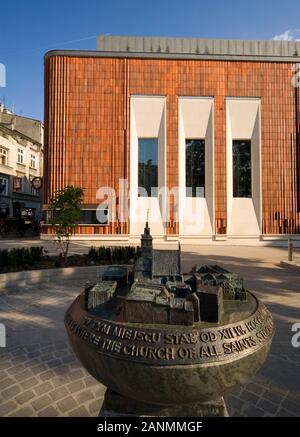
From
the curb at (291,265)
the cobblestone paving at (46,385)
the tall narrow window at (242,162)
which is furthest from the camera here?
the tall narrow window at (242,162)

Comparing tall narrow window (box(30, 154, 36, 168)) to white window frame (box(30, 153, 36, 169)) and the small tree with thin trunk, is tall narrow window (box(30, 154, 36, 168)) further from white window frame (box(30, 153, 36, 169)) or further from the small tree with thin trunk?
the small tree with thin trunk

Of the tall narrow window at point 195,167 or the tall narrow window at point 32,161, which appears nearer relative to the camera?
the tall narrow window at point 195,167

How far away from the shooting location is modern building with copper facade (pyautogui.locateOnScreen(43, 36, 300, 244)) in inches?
854

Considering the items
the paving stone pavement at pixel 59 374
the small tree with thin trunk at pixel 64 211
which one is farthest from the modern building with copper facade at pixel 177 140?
the paving stone pavement at pixel 59 374

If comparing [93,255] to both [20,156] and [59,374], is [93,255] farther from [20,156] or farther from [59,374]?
[20,156]

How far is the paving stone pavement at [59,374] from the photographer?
3.03m

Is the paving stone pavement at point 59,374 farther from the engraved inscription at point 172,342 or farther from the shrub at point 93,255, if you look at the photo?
the shrub at point 93,255

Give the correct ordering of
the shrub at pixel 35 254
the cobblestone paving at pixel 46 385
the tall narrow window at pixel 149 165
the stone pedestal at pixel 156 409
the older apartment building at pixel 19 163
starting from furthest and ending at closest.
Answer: the older apartment building at pixel 19 163, the tall narrow window at pixel 149 165, the shrub at pixel 35 254, the cobblestone paving at pixel 46 385, the stone pedestal at pixel 156 409

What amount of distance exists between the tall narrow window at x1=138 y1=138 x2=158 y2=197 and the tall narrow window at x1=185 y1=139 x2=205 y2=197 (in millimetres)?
2694

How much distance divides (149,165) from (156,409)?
68.9 feet

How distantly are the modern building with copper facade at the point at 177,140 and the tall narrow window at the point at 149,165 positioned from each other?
0.09m

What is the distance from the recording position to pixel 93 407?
3.04 m

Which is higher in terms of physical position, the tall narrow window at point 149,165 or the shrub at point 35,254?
the tall narrow window at point 149,165

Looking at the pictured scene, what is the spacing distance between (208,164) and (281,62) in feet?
35.5
